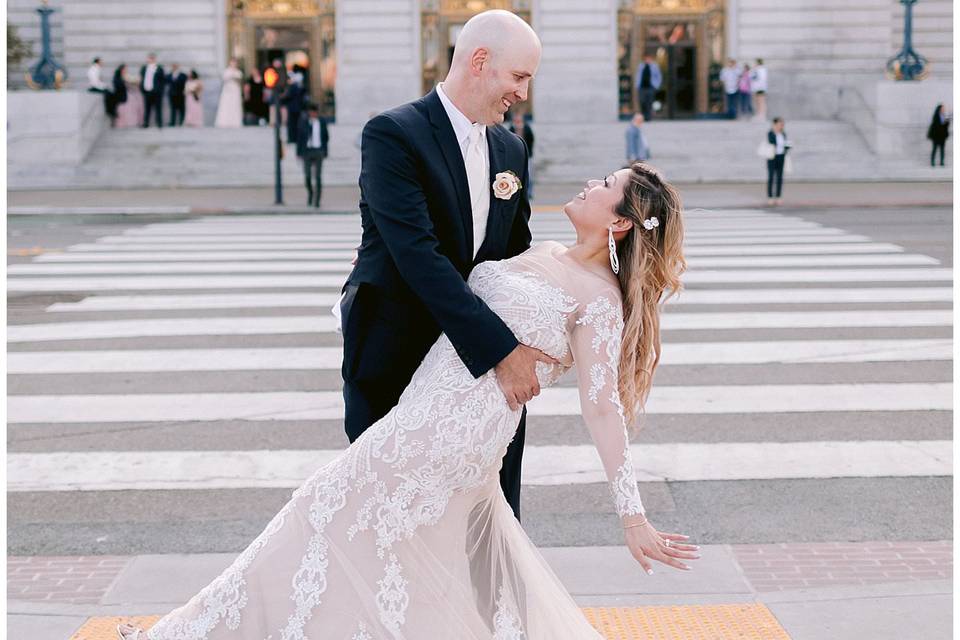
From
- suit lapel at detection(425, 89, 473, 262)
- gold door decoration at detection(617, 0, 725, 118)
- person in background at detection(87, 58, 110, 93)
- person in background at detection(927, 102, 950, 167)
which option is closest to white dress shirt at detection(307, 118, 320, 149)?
person in background at detection(87, 58, 110, 93)

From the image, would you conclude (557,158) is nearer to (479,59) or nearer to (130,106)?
(130,106)

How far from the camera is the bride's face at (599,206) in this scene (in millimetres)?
3572

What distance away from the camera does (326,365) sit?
359 inches

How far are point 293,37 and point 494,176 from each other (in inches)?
1488

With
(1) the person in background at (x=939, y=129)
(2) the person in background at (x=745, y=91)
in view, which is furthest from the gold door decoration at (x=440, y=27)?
(1) the person in background at (x=939, y=129)

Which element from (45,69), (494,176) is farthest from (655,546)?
(45,69)

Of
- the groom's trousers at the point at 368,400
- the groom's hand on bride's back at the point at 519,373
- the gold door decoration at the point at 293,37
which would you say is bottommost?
the groom's trousers at the point at 368,400

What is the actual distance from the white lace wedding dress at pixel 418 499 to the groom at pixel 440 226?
108 millimetres

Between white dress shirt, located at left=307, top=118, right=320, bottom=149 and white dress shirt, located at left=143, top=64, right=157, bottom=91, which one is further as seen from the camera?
white dress shirt, located at left=143, top=64, right=157, bottom=91

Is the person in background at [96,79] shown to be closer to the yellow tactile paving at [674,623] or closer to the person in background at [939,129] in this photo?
the person in background at [939,129]

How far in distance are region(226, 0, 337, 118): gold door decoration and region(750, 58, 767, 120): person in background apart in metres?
12.5

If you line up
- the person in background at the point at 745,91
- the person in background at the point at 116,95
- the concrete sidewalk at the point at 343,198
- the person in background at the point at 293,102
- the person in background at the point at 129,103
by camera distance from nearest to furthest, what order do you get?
the concrete sidewalk at the point at 343,198
the person in background at the point at 293,102
the person in background at the point at 116,95
the person in background at the point at 129,103
the person in background at the point at 745,91

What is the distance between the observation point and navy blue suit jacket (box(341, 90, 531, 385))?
3.58 m

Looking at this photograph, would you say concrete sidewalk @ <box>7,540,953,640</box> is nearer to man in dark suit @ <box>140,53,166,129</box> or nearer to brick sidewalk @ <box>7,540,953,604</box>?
brick sidewalk @ <box>7,540,953,604</box>
